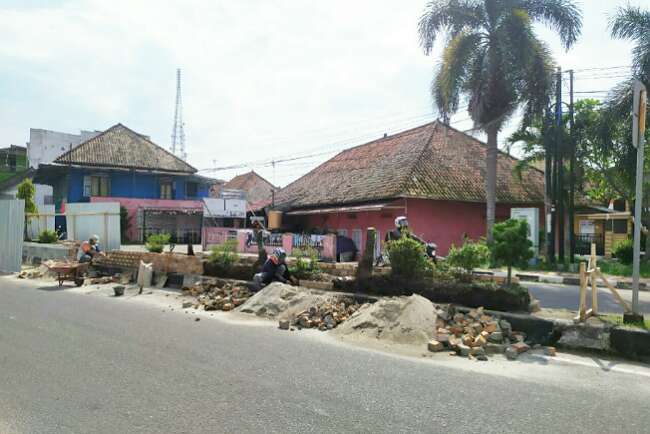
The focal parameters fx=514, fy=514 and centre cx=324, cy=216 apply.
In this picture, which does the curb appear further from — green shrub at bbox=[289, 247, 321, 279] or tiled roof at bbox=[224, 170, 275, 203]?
tiled roof at bbox=[224, 170, 275, 203]

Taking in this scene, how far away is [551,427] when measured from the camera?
4.13 metres

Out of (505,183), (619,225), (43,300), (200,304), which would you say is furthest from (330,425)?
(619,225)

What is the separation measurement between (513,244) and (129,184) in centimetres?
3442

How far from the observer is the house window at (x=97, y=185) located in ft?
119

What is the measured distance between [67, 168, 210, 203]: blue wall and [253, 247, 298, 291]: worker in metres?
29.5

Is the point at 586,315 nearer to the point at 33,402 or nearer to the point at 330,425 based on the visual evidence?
the point at 330,425

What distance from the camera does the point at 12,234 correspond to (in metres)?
17.7

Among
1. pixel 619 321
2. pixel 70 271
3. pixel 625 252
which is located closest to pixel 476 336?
pixel 619 321

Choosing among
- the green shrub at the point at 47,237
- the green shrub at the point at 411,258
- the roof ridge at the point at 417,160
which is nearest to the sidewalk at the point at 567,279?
the green shrub at the point at 411,258

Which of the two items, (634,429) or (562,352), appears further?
(562,352)

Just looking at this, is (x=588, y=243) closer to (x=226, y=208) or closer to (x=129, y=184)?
(x=226, y=208)

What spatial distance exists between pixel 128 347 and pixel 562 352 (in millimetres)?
5626

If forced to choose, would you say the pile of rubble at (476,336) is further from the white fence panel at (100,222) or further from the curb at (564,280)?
the white fence panel at (100,222)

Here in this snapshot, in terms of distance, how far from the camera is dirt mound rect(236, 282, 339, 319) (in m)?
9.09
